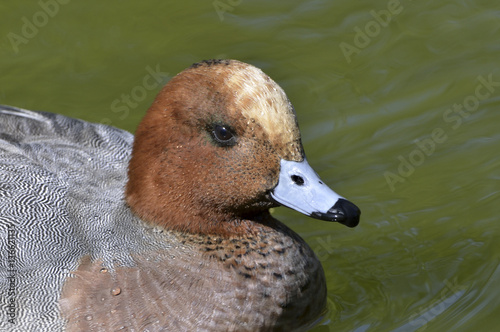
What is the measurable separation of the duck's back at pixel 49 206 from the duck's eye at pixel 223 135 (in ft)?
2.11

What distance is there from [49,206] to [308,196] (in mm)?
1321

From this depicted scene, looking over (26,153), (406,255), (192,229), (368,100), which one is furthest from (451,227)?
(26,153)

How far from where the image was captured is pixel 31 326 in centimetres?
380

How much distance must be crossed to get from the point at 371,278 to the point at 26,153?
2072 mm

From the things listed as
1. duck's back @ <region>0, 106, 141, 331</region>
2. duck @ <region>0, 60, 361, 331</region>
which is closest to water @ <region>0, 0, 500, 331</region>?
duck @ <region>0, 60, 361, 331</region>

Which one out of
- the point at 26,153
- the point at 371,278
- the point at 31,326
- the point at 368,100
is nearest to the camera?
the point at 31,326

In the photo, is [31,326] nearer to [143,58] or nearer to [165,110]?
[165,110]

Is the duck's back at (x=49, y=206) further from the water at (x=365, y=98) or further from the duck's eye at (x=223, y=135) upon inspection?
the water at (x=365, y=98)

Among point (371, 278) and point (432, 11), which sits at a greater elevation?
point (432, 11)

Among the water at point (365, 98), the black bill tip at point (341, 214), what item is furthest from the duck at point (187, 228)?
the water at point (365, 98)

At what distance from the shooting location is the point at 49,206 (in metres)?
4.22

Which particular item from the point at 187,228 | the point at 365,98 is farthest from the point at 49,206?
the point at 365,98

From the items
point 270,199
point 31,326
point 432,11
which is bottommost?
point 31,326

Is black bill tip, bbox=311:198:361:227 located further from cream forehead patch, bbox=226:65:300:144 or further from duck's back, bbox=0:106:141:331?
duck's back, bbox=0:106:141:331
